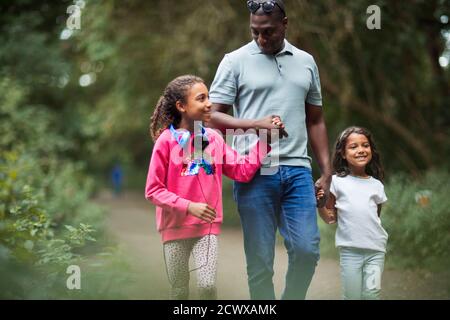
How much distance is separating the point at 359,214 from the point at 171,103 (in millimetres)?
1311

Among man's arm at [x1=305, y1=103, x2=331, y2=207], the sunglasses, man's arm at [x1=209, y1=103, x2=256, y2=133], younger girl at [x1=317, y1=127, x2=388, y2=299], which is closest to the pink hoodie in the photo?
man's arm at [x1=209, y1=103, x2=256, y2=133]

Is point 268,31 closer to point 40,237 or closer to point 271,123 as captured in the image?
point 271,123

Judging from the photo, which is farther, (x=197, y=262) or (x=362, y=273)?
(x=362, y=273)

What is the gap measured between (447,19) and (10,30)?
9.05 meters

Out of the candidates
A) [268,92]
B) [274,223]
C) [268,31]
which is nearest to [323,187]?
[274,223]

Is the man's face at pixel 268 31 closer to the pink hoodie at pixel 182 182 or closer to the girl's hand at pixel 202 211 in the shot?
the pink hoodie at pixel 182 182

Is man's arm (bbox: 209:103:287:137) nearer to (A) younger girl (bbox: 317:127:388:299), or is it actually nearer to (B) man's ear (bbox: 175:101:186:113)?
(B) man's ear (bbox: 175:101:186:113)

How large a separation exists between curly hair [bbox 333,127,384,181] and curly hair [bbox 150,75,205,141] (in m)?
1.06

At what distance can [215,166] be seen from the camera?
3891 mm

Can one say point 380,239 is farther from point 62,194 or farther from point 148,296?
point 62,194

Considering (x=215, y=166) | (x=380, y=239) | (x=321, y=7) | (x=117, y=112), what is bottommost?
(x=380, y=239)

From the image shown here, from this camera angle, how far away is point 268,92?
397cm

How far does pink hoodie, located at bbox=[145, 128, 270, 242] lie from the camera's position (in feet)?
12.3
